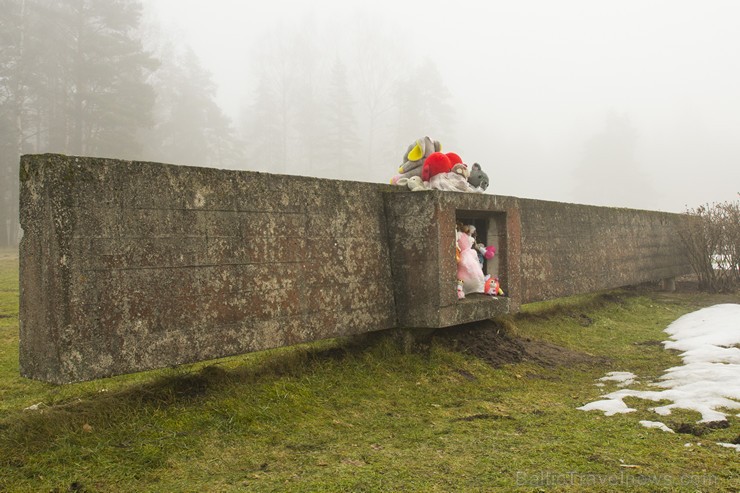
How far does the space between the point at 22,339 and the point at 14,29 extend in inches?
871

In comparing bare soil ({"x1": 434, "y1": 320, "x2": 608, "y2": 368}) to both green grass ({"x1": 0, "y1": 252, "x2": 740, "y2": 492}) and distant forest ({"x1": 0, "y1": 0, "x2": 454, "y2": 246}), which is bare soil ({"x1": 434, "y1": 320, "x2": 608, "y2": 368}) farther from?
distant forest ({"x1": 0, "y1": 0, "x2": 454, "y2": 246})

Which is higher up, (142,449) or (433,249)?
(433,249)

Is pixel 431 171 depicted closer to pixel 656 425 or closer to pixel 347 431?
pixel 347 431

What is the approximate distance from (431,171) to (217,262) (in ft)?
7.97

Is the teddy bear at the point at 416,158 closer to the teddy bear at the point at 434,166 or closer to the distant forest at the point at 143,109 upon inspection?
the teddy bear at the point at 434,166

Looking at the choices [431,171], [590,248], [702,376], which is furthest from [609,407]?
[590,248]

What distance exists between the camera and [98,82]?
849 inches

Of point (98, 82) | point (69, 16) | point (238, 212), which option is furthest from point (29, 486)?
point (69, 16)

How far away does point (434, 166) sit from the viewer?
5.36 meters

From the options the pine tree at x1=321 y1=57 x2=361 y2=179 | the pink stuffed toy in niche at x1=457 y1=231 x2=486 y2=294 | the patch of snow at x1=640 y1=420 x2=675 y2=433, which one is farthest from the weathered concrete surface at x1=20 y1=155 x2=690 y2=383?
the pine tree at x1=321 y1=57 x2=361 y2=179

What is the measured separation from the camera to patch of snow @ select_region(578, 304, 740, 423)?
3855 mm

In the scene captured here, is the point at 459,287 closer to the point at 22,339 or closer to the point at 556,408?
the point at 556,408

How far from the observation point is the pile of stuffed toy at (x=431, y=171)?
5.31 m

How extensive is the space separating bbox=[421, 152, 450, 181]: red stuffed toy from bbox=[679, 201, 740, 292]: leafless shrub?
8256mm
